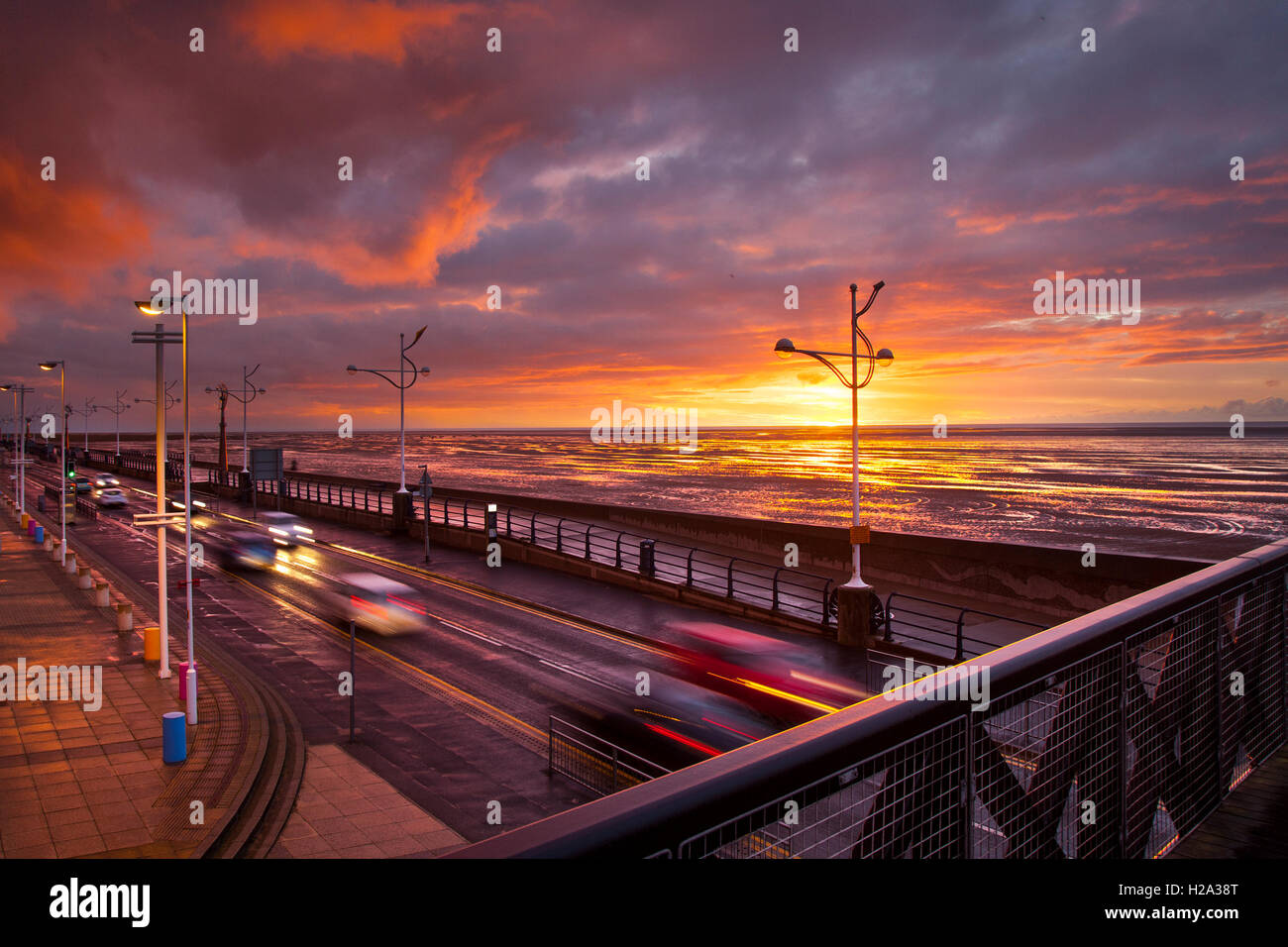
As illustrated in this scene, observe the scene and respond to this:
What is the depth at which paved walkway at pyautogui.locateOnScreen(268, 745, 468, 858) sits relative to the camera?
1033cm

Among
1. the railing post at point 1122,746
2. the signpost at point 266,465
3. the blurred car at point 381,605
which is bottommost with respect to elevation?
the blurred car at point 381,605

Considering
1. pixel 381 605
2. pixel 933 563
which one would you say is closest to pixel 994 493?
pixel 933 563

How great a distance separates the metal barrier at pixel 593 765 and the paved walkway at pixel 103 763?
494cm

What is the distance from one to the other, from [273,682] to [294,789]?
6024mm

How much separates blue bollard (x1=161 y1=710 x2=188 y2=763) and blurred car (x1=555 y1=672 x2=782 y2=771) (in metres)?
6.28

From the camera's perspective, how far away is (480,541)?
3516 cm

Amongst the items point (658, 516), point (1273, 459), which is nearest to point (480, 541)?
point (658, 516)

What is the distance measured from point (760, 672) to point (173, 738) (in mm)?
11419

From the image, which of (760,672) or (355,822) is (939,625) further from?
(355,822)

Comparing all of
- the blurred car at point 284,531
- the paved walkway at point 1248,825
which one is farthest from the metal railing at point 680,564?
the paved walkway at point 1248,825

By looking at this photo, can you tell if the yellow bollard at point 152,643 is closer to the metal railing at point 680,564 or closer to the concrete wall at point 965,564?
the metal railing at point 680,564

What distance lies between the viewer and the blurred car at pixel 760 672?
15805mm

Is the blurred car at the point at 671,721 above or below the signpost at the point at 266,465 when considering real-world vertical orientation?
below
